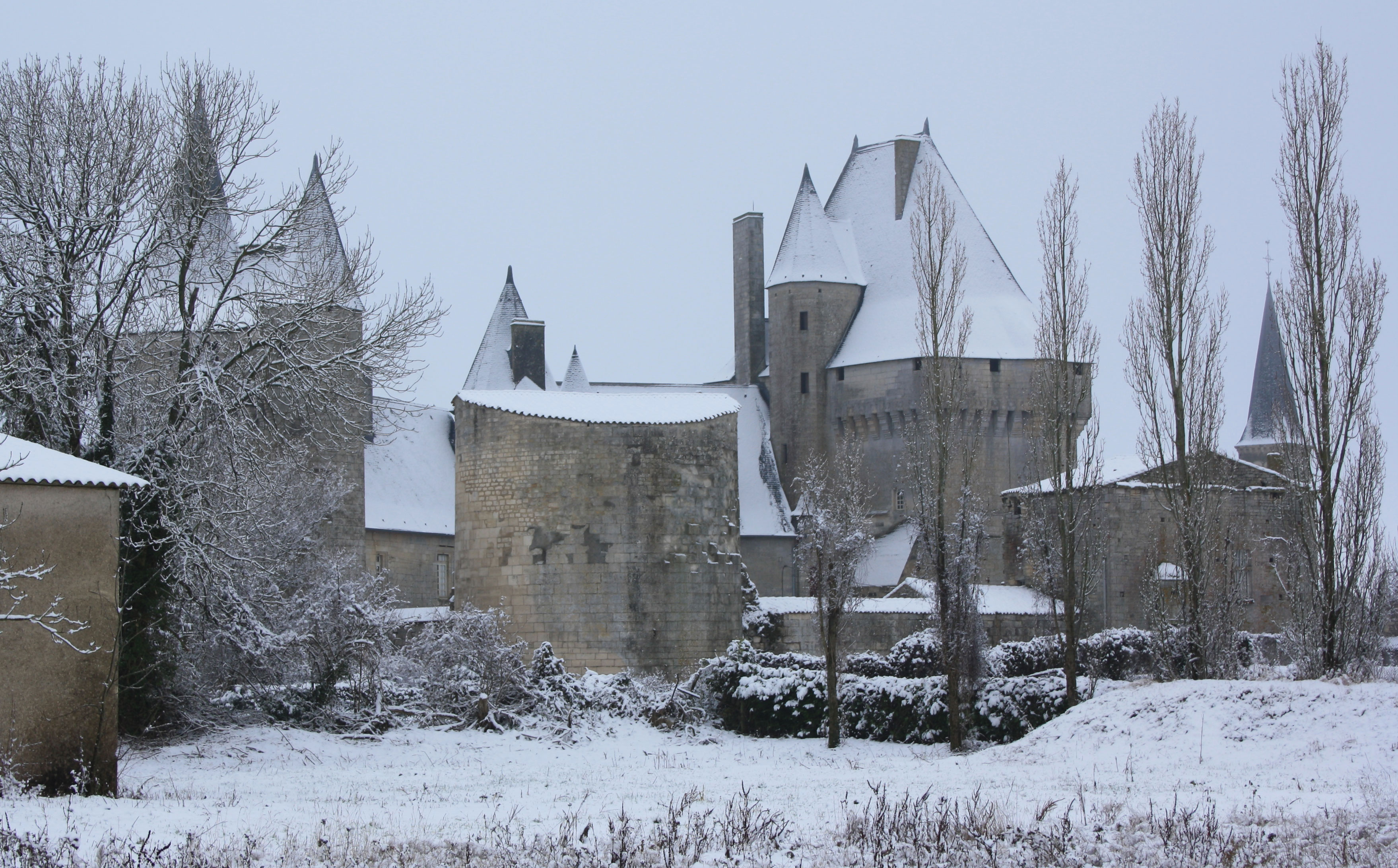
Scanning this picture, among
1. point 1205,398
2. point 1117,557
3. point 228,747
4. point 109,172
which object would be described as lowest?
point 228,747

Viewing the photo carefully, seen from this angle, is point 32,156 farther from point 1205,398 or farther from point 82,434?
point 1205,398

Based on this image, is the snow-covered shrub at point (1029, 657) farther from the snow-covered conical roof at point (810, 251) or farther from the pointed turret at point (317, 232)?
the snow-covered conical roof at point (810, 251)

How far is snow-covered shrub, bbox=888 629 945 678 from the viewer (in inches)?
939

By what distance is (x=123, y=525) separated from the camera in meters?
15.0

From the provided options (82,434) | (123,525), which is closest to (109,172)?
(82,434)

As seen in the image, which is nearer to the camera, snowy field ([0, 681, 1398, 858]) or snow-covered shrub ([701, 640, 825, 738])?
snowy field ([0, 681, 1398, 858])

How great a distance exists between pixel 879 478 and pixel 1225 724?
85.0 feet

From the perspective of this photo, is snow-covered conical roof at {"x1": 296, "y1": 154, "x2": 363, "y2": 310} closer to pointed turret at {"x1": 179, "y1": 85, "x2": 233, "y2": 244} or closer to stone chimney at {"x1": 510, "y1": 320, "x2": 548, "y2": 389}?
pointed turret at {"x1": 179, "y1": 85, "x2": 233, "y2": 244}

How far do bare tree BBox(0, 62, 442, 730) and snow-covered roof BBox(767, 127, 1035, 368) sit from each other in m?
25.2

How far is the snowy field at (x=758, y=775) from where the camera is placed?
9.70 m

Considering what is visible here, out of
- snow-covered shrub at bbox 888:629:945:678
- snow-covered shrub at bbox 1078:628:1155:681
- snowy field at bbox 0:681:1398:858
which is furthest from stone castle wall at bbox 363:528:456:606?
snow-covered shrub at bbox 1078:628:1155:681

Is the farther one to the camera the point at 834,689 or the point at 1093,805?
the point at 834,689

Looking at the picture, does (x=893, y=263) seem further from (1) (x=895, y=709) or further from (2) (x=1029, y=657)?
(1) (x=895, y=709)

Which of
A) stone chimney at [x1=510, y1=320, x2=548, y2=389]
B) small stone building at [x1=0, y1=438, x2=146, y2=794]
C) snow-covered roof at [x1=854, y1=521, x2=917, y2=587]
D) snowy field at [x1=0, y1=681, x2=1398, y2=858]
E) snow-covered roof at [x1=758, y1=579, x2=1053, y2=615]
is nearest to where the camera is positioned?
snowy field at [x1=0, y1=681, x2=1398, y2=858]
